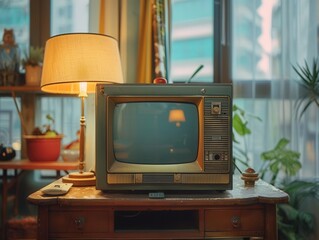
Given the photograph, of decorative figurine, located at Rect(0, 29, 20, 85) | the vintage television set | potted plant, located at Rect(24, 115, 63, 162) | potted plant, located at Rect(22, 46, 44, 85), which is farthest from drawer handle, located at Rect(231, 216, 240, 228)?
decorative figurine, located at Rect(0, 29, 20, 85)

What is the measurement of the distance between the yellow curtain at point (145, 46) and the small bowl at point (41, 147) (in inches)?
22.6

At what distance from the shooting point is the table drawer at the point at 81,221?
112cm

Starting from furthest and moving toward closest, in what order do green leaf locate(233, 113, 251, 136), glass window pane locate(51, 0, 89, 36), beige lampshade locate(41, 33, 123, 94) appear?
glass window pane locate(51, 0, 89, 36)
green leaf locate(233, 113, 251, 136)
beige lampshade locate(41, 33, 123, 94)

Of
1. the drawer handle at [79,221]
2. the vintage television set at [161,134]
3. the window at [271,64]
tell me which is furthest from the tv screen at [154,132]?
the window at [271,64]

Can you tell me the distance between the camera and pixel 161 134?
3.88 feet

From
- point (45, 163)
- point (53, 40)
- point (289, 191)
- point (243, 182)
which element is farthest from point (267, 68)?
point (45, 163)

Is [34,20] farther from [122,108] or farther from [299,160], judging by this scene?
[299,160]

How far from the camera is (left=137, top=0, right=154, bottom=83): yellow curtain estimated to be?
5.67 feet

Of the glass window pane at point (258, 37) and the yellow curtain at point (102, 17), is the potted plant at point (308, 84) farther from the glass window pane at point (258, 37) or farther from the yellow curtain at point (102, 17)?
the yellow curtain at point (102, 17)

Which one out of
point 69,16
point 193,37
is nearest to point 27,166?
point 69,16

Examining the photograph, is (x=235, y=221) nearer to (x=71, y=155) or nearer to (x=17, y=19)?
(x=71, y=155)

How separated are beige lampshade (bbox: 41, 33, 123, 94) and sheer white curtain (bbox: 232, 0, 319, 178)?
3.01 ft

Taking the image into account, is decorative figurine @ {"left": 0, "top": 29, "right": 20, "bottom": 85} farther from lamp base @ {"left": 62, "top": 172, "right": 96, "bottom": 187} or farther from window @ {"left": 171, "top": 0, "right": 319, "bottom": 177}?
window @ {"left": 171, "top": 0, "right": 319, "bottom": 177}

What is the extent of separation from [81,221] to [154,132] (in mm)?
399
